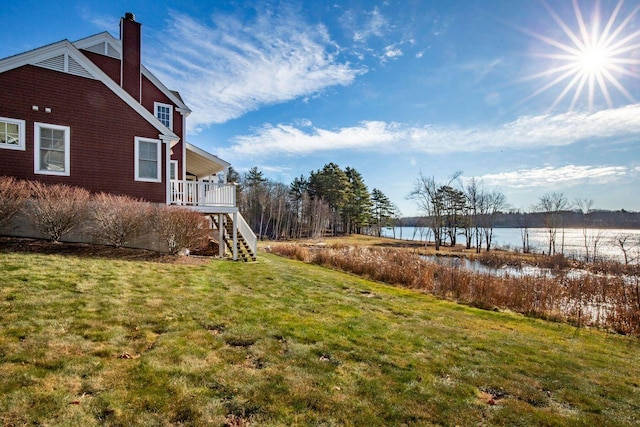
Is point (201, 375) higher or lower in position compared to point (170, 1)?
lower

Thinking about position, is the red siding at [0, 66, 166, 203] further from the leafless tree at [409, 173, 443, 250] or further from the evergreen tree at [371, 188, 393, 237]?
the evergreen tree at [371, 188, 393, 237]

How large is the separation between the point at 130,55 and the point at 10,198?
7786 mm

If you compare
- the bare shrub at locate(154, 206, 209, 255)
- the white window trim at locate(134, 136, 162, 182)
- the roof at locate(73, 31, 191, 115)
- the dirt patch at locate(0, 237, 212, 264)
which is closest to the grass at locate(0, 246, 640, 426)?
the dirt patch at locate(0, 237, 212, 264)

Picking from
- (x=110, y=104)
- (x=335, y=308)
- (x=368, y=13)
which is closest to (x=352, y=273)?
(x=335, y=308)

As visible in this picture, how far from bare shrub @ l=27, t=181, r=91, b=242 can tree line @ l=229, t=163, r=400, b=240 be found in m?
38.8

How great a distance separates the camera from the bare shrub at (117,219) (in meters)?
9.21


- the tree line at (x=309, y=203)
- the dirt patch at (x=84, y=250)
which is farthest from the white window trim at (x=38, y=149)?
the tree line at (x=309, y=203)

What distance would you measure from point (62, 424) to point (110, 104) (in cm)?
1140

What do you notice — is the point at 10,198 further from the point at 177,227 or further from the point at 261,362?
the point at 261,362

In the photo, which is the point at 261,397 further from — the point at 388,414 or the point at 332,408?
the point at 388,414

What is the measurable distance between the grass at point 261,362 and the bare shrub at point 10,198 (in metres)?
2.37

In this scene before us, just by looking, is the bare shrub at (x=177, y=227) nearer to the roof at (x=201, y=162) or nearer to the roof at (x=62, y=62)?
the roof at (x=62, y=62)

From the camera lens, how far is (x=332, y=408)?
10.3ft

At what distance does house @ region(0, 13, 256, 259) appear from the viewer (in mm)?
9719
